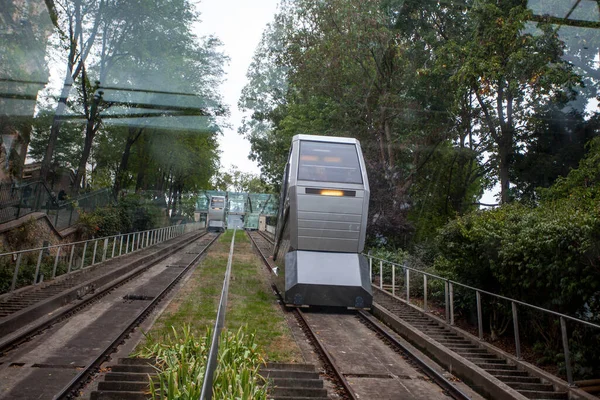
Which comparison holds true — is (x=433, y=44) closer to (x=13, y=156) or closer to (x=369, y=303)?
(x=369, y=303)

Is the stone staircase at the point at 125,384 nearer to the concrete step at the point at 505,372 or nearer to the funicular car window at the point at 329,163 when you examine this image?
the concrete step at the point at 505,372

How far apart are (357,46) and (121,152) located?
58.5ft

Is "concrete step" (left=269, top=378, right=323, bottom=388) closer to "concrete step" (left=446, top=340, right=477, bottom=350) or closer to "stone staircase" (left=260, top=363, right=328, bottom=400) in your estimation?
"stone staircase" (left=260, top=363, right=328, bottom=400)

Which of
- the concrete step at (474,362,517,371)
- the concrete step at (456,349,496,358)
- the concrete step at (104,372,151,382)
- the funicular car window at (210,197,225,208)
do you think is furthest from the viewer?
the funicular car window at (210,197,225,208)

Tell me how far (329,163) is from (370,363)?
17.4 ft

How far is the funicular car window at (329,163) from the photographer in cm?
1153

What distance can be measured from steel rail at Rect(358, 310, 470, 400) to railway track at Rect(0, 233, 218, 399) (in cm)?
445

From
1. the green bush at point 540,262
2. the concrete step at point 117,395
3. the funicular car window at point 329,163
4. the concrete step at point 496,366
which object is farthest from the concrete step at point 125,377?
the funicular car window at point 329,163

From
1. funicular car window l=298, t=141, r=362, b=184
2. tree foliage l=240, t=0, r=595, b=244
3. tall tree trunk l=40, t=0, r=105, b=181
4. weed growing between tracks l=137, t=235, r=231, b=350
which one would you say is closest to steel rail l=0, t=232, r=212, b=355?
weed growing between tracks l=137, t=235, r=231, b=350

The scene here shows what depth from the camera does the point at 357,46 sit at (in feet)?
Answer: 65.0

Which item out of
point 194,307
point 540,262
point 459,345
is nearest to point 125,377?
point 194,307

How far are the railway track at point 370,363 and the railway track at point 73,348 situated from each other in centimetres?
319

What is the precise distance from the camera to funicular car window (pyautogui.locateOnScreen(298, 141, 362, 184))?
11531 millimetres

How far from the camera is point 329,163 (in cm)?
1180
